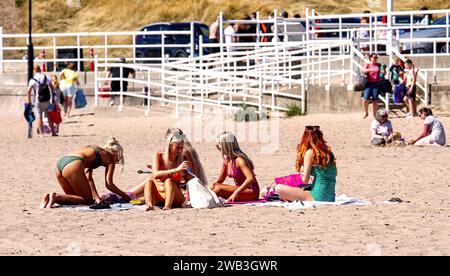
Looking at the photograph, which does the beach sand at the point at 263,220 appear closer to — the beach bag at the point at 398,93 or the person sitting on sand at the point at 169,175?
the person sitting on sand at the point at 169,175

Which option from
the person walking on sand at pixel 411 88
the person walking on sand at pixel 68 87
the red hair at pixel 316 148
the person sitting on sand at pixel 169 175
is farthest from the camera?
the person walking on sand at pixel 68 87

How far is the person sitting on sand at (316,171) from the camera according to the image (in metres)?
13.8

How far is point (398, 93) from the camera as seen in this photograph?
25406 mm

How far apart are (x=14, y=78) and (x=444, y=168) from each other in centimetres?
1780

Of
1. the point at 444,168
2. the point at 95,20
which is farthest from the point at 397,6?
the point at 444,168

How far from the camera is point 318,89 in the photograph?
87.6ft

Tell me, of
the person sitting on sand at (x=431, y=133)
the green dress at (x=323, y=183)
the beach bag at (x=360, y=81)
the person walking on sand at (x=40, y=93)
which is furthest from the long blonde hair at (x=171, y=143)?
the beach bag at (x=360, y=81)

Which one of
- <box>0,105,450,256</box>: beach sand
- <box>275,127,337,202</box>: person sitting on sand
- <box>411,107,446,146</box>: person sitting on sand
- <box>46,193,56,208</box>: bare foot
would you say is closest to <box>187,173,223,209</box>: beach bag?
<box>0,105,450,256</box>: beach sand

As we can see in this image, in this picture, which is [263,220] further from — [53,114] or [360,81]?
[360,81]

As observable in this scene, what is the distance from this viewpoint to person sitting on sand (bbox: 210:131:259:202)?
1384cm

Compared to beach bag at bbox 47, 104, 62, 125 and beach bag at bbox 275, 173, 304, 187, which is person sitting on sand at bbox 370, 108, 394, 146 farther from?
beach bag at bbox 47, 104, 62, 125

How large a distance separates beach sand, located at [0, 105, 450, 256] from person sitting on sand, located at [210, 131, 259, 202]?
0.36 meters

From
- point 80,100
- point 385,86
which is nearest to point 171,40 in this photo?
point 80,100

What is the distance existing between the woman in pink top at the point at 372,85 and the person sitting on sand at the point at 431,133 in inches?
179
